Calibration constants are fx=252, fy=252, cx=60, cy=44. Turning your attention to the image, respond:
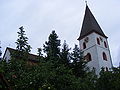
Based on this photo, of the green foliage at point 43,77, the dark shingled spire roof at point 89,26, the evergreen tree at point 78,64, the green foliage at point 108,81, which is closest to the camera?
the green foliage at point 43,77

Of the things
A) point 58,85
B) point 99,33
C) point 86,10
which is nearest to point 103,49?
point 99,33

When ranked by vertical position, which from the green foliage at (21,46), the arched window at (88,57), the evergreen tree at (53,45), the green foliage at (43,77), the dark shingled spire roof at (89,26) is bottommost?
the green foliage at (43,77)

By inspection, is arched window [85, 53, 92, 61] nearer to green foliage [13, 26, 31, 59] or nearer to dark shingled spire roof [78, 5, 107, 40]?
dark shingled spire roof [78, 5, 107, 40]

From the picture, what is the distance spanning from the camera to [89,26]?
131 feet

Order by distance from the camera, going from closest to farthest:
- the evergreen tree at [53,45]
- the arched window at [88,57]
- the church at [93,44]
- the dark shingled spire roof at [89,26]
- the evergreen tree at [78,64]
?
1. the evergreen tree at [78,64]
2. the evergreen tree at [53,45]
3. the church at [93,44]
4. the arched window at [88,57]
5. the dark shingled spire roof at [89,26]

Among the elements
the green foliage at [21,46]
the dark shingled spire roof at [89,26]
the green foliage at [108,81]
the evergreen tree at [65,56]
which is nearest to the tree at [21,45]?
the green foliage at [21,46]

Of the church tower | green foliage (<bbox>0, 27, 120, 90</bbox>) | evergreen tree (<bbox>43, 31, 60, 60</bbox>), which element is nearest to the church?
the church tower

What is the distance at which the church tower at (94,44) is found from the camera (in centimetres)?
3628

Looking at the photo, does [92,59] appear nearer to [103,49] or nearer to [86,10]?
[103,49]

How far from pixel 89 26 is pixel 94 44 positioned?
387 cm

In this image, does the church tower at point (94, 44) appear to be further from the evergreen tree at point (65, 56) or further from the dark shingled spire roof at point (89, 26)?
the evergreen tree at point (65, 56)

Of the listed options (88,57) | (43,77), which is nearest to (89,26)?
(88,57)

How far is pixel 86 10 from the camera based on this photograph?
4347cm

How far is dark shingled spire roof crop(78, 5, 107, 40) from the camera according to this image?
3947 cm
